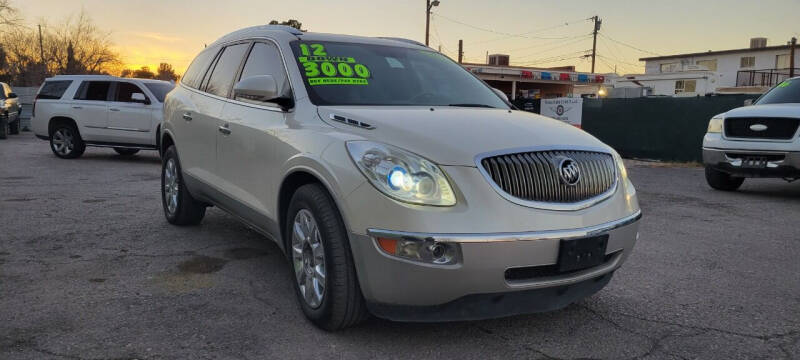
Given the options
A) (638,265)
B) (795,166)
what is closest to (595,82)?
(795,166)

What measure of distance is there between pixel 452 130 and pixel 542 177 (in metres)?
0.51

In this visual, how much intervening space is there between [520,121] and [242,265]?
2340 mm

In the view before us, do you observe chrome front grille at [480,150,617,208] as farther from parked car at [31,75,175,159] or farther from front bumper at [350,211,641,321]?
parked car at [31,75,175,159]

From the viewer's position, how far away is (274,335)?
3.19 meters

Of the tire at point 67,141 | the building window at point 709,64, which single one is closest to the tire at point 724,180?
the tire at point 67,141

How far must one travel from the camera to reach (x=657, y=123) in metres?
16.1

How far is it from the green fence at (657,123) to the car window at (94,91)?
1290 centimetres

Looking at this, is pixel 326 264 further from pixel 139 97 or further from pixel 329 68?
pixel 139 97

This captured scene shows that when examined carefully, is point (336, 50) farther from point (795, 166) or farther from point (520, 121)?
point (795, 166)

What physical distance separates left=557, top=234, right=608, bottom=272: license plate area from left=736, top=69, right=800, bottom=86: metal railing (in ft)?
168

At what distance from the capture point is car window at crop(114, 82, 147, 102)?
12781 mm

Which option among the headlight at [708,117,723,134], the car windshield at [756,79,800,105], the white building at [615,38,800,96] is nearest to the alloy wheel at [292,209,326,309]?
the headlight at [708,117,723,134]

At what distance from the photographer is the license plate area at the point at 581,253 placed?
284 cm

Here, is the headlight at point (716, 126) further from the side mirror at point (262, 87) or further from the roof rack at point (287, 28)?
the side mirror at point (262, 87)
